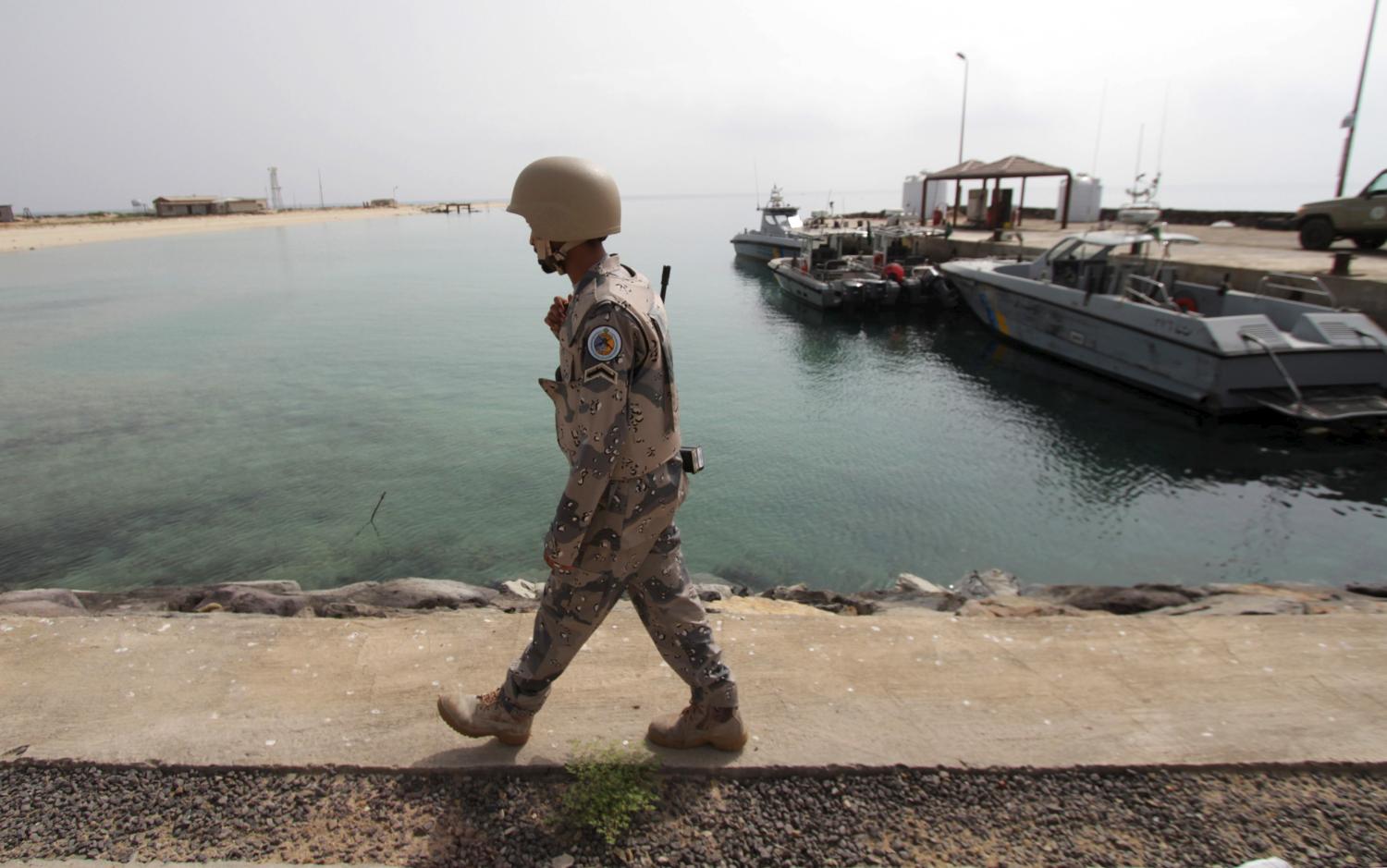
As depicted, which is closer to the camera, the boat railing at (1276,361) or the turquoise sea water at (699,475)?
the turquoise sea water at (699,475)

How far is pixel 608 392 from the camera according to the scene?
2.19 m

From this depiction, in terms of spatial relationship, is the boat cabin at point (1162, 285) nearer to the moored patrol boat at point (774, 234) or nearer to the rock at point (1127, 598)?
the rock at point (1127, 598)

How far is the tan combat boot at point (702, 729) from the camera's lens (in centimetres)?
264

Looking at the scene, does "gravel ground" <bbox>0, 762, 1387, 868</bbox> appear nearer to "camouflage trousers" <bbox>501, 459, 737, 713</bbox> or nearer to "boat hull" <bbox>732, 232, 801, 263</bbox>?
"camouflage trousers" <bbox>501, 459, 737, 713</bbox>

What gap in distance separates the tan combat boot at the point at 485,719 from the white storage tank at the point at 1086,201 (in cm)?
3579

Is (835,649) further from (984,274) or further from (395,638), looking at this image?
(984,274)

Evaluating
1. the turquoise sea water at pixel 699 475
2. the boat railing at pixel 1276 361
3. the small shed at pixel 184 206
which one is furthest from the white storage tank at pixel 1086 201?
the small shed at pixel 184 206

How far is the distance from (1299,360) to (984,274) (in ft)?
25.0

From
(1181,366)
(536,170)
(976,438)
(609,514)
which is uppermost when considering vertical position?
(536,170)

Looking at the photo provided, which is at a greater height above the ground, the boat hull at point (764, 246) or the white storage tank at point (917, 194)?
the white storage tank at point (917, 194)

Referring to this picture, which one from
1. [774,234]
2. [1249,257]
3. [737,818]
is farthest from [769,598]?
[774,234]

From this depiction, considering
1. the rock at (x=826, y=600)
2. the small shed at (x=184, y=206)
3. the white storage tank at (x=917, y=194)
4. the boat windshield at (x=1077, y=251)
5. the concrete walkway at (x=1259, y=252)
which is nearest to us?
the rock at (x=826, y=600)

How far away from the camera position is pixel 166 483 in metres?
9.75

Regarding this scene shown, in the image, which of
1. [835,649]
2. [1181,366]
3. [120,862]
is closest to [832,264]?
[1181,366]
